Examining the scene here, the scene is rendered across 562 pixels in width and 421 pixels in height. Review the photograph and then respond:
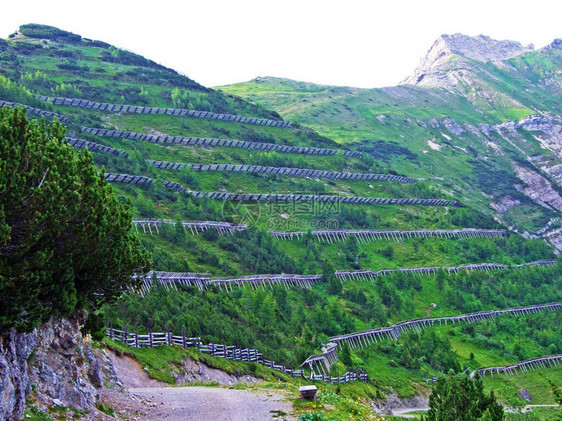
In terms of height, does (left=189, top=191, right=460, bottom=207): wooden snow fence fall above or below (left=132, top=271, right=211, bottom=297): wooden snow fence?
above

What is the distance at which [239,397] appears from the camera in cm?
3725

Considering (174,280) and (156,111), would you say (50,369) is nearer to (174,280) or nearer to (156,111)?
(174,280)

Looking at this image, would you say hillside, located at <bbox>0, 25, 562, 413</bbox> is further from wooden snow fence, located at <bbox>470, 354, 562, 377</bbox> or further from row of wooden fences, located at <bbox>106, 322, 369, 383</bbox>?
wooden snow fence, located at <bbox>470, 354, 562, 377</bbox>

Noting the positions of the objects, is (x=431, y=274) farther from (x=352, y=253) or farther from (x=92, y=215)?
(x=92, y=215)

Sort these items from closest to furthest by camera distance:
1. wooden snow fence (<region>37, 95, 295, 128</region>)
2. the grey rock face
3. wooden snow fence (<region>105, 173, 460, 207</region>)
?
the grey rock face
wooden snow fence (<region>105, 173, 460, 207</region>)
wooden snow fence (<region>37, 95, 295, 128</region>)

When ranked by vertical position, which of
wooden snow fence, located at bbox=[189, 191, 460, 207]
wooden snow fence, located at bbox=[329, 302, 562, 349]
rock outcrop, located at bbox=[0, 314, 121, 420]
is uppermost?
rock outcrop, located at bbox=[0, 314, 121, 420]

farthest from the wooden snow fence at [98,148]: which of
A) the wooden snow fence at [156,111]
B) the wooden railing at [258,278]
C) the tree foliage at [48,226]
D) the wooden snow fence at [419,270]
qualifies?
the tree foliage at [48,226]

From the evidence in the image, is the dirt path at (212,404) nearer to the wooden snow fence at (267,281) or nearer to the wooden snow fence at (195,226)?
the wooden snow fence at (267,281)

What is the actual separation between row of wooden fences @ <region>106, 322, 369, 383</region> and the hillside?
71 cm

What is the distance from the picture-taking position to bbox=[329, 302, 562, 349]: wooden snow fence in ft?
281

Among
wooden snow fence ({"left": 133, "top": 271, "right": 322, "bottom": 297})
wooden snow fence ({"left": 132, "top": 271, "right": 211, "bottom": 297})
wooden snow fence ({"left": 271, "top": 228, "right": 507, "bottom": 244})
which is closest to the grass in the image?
Result: wooden snow fence ({"left": 133, "top": 271, "right": 322, "bottom": 297})

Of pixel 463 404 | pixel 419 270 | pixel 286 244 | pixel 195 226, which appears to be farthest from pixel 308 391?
pixel 419 270

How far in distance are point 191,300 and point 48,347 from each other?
36.0 m

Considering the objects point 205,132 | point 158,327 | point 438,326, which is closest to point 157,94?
point 205,132
